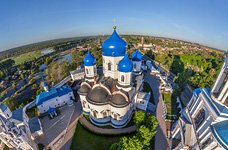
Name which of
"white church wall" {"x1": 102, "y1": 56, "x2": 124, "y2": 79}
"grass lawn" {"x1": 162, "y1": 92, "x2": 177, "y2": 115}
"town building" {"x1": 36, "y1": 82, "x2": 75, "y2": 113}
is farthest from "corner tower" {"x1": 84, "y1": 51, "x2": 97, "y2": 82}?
"grass lawn" {"x1": 162, "y1": 92, "x2": 177, "y2": 115}

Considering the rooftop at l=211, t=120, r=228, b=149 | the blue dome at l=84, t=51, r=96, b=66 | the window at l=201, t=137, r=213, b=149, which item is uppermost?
the blue dome at l=84, t=51, r=96, b=66

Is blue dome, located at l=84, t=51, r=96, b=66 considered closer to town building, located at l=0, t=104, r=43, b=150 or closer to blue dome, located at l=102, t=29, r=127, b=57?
blue dome, located at l=102, t=29, r=127, b=57

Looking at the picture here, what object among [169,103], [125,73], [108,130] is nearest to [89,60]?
[125,73]

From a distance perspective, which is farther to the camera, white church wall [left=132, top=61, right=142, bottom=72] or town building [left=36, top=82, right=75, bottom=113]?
white church wall [left=132, top=61, right=142, bottom=72]

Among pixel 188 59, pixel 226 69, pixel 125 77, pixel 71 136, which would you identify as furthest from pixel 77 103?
pixel 188 59

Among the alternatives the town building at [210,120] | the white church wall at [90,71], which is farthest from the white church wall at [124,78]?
the town building at [210,120]

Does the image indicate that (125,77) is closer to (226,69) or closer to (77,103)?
(226,69)

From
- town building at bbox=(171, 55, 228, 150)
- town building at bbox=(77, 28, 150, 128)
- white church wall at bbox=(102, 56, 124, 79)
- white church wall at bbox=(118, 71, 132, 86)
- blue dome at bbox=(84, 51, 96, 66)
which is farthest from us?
white church wall at bbox=(102, 56, 124, 79)

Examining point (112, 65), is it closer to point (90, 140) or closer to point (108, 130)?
point (108, 130)
